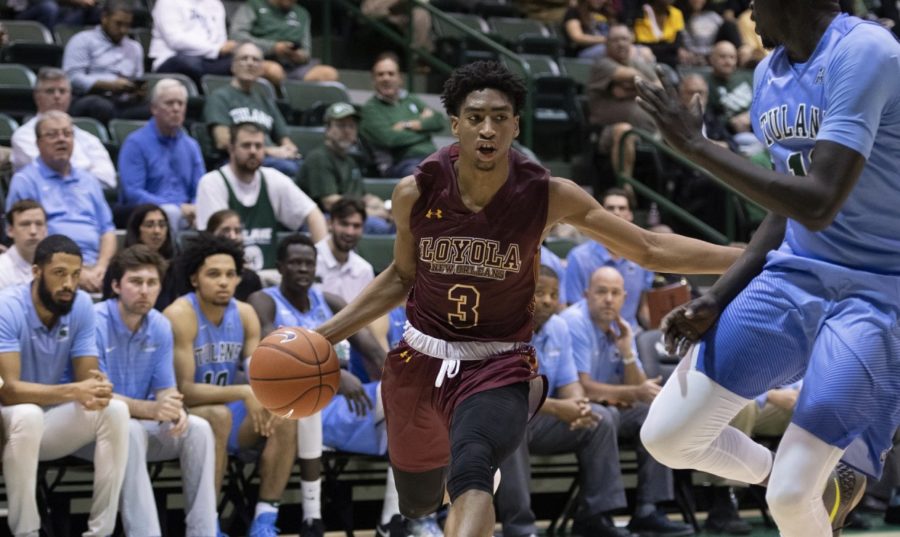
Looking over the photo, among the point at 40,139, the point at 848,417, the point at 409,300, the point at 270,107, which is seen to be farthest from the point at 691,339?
the point at 270,107

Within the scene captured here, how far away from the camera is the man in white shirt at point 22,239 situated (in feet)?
24.1

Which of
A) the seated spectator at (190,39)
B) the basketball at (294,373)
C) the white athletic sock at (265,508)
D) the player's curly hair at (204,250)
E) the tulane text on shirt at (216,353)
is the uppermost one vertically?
the basketball at (294,373)

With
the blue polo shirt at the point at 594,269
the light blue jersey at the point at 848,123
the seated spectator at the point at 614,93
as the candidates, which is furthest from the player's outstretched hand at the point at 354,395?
the seated spectator at the point at 614,93

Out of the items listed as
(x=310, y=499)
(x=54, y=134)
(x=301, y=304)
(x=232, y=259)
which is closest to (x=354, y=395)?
(x=310, y=499)

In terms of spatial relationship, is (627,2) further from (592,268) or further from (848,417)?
(848,417)

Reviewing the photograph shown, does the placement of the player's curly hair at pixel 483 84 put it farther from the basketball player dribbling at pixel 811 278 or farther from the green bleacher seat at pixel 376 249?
the green bleacher seat at pixel 376 249

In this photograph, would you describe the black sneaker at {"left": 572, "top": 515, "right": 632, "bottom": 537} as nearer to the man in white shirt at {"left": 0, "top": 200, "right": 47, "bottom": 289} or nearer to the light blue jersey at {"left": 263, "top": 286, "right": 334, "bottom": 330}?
the light blue jersey at {"left": 263, "top": 286, "right": 334, "bottom": 330}

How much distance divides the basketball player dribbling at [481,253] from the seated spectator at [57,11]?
659 centimetres

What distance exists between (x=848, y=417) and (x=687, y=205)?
25.0ft

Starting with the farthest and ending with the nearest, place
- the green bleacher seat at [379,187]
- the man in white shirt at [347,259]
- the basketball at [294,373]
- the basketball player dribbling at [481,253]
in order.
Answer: the green bleacher seat at [379,187] → the man in white shirt at [347,259] → the basketball at [294,373] → the basketball player dribbling at [481,253]

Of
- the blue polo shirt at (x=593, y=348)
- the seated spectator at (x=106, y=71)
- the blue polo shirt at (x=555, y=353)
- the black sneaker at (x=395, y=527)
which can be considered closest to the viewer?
the black sneaker at (x=395, y=527)

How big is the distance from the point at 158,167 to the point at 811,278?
5648 mm

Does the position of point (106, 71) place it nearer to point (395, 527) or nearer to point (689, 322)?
point (395, 527)

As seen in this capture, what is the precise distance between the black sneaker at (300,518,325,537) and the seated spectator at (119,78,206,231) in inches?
96.7
